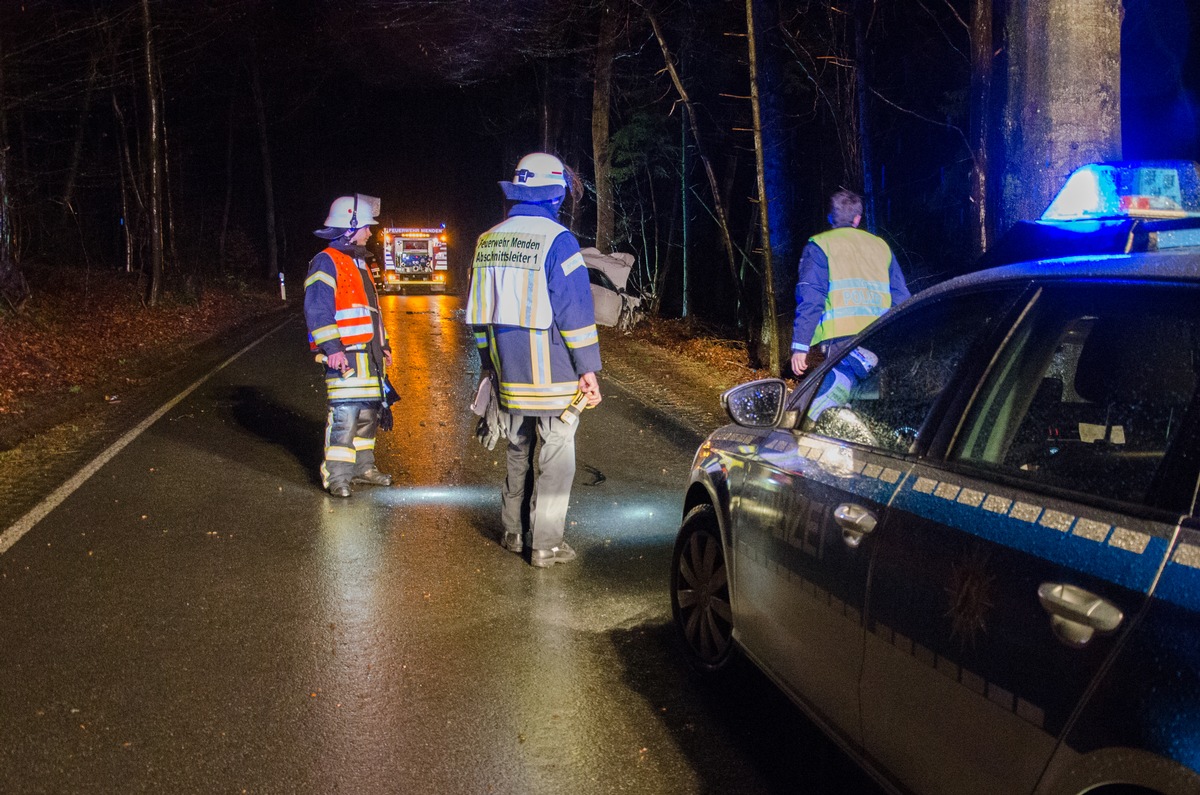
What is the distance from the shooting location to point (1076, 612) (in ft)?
6.70

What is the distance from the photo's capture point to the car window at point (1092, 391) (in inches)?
86.7

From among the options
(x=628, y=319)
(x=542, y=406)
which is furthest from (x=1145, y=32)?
(x=542, y=406)

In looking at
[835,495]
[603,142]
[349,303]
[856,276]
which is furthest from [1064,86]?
[603,142]

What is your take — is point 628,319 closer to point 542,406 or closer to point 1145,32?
point 1145,32

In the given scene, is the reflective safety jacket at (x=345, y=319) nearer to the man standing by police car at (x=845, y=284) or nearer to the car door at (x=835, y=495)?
the man standing by police car at (x=845, y=284)

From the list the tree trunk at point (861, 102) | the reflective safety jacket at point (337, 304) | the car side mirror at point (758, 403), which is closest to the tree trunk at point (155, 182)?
the tree trunk at point (861, 102)

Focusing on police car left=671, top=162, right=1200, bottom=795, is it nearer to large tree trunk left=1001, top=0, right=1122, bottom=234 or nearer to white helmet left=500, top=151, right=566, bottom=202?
white helmet left=500, top=151, right=566, bottom=202

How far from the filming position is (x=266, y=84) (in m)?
44.9

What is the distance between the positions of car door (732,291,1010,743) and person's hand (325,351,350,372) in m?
4.23

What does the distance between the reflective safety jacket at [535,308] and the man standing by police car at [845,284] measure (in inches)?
73.8

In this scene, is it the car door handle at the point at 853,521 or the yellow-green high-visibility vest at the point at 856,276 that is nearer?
the car door handle at the point at 853,521

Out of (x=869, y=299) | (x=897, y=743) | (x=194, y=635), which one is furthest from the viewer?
(x=869, y=299)

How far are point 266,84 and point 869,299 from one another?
142 feet

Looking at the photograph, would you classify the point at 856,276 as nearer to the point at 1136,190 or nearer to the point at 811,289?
the point at 811,289
